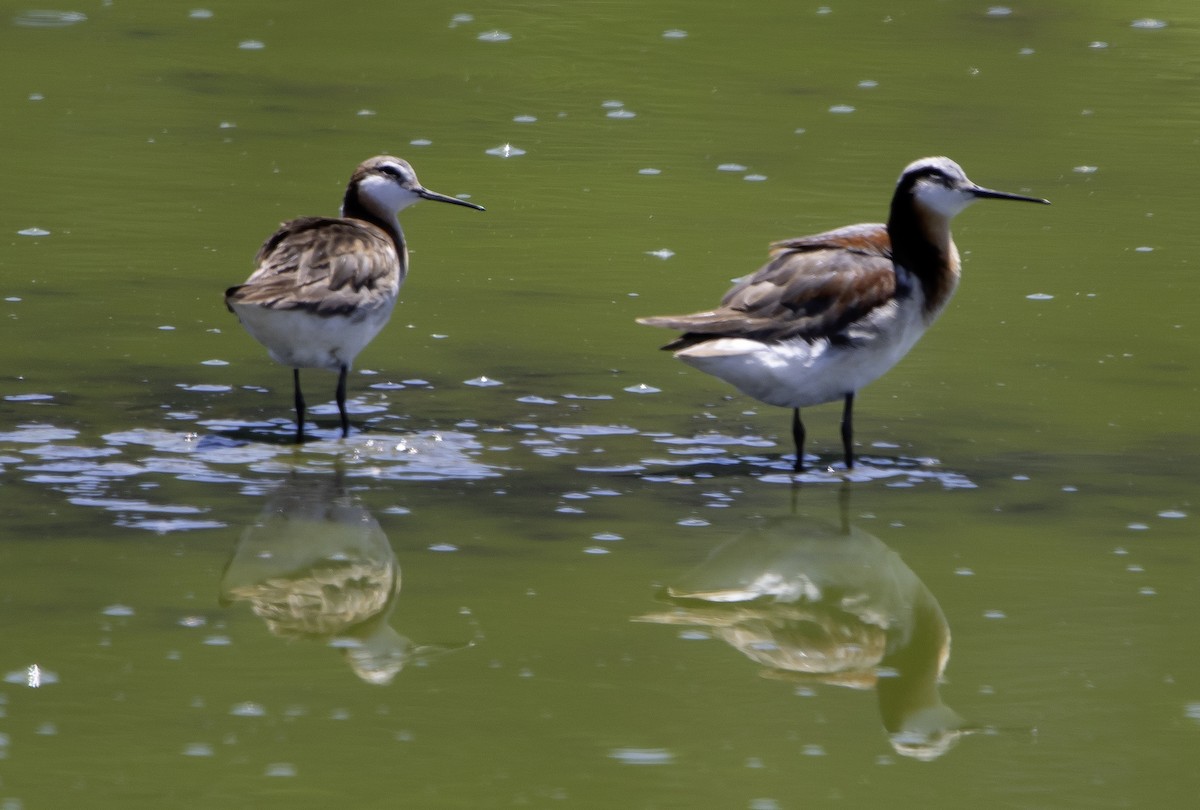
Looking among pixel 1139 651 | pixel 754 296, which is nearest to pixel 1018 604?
pixel 1139 651

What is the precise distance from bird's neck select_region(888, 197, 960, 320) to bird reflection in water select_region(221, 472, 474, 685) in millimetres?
2950

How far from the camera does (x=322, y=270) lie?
32.7ft

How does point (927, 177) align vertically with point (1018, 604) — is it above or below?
above

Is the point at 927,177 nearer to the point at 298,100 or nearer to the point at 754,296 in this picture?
the point at 754,296

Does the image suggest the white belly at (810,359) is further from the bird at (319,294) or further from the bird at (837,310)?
the bird at (319,294)

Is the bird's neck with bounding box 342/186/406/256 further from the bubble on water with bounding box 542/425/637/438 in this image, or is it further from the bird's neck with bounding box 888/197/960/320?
the bird's neck with bounding box 888/197/960/320

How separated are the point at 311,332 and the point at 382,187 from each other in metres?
1.55

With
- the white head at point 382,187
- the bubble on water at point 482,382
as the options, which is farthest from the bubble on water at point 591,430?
the white head at point 382,187

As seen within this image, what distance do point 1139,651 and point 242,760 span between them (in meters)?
3.27

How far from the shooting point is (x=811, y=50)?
68.7 feet

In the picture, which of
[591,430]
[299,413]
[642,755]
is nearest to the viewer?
[642,755]

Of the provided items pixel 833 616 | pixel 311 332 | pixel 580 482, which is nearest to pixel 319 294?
pixel 311 332

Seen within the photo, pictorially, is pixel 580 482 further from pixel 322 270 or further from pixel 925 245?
pixel 925 245

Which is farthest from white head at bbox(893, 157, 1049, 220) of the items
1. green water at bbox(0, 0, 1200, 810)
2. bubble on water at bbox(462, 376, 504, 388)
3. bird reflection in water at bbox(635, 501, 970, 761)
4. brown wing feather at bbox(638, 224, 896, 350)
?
bubble on water at bbox(462, 376, 504, 388)
